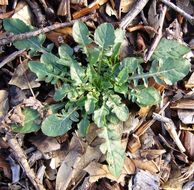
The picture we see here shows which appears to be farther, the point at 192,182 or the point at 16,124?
the point at 192,182

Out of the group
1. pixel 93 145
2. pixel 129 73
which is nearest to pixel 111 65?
pixel 129 73

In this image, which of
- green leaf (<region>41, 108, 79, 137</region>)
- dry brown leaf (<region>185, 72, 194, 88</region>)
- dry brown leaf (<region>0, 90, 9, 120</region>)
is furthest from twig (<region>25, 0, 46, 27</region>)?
dry brown leaf (<region>185, 72, 194, 88</region>)

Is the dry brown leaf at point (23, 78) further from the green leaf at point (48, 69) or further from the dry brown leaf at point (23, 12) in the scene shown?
the dry brown leaf at point (23, 12)

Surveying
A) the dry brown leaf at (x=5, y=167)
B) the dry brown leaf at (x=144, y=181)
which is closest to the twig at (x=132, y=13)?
the dry brown leaf at (x=144, y=181)

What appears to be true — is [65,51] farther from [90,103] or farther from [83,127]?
[83,127]

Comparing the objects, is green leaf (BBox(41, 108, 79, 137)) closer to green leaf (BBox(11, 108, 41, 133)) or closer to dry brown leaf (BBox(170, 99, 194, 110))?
green leaf (BBox(11, 108, 41, 133))

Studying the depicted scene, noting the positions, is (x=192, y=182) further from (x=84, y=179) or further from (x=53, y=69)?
(x=53, y=69)

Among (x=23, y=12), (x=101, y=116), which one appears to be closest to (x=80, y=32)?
(x=23, y=12)
